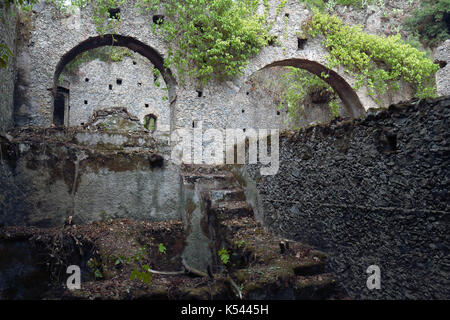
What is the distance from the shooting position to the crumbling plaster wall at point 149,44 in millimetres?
8477

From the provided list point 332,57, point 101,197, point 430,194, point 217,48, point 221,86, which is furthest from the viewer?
point 332,57

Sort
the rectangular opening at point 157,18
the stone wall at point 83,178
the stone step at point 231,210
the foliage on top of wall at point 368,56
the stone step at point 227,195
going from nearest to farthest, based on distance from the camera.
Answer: the stone wall at point 83,178 < the stone step at point 231,210 < the stone step at point 227,195 < the rectangular opening at point 157,18 < the foliage on top of wall at point 368,56

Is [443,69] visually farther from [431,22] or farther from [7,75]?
[7,75]

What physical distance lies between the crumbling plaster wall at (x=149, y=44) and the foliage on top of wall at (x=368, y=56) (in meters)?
0.31

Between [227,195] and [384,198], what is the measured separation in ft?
10.1

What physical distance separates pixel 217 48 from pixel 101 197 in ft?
17.9

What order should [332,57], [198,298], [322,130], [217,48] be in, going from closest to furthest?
[198,298]
[322,130]
[217,48]
[332,57]

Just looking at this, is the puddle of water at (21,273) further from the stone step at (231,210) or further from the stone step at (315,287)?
the stone step at (315,287)

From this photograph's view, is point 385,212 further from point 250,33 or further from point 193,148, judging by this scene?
point 250,33

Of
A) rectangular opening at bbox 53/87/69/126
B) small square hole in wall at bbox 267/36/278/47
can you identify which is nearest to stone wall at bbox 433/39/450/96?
small square hole in wall at bbox 267/36/278/47

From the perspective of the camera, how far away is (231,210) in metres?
5.38

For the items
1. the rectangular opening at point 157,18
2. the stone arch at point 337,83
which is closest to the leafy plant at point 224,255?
the stone arch at point 337,83
